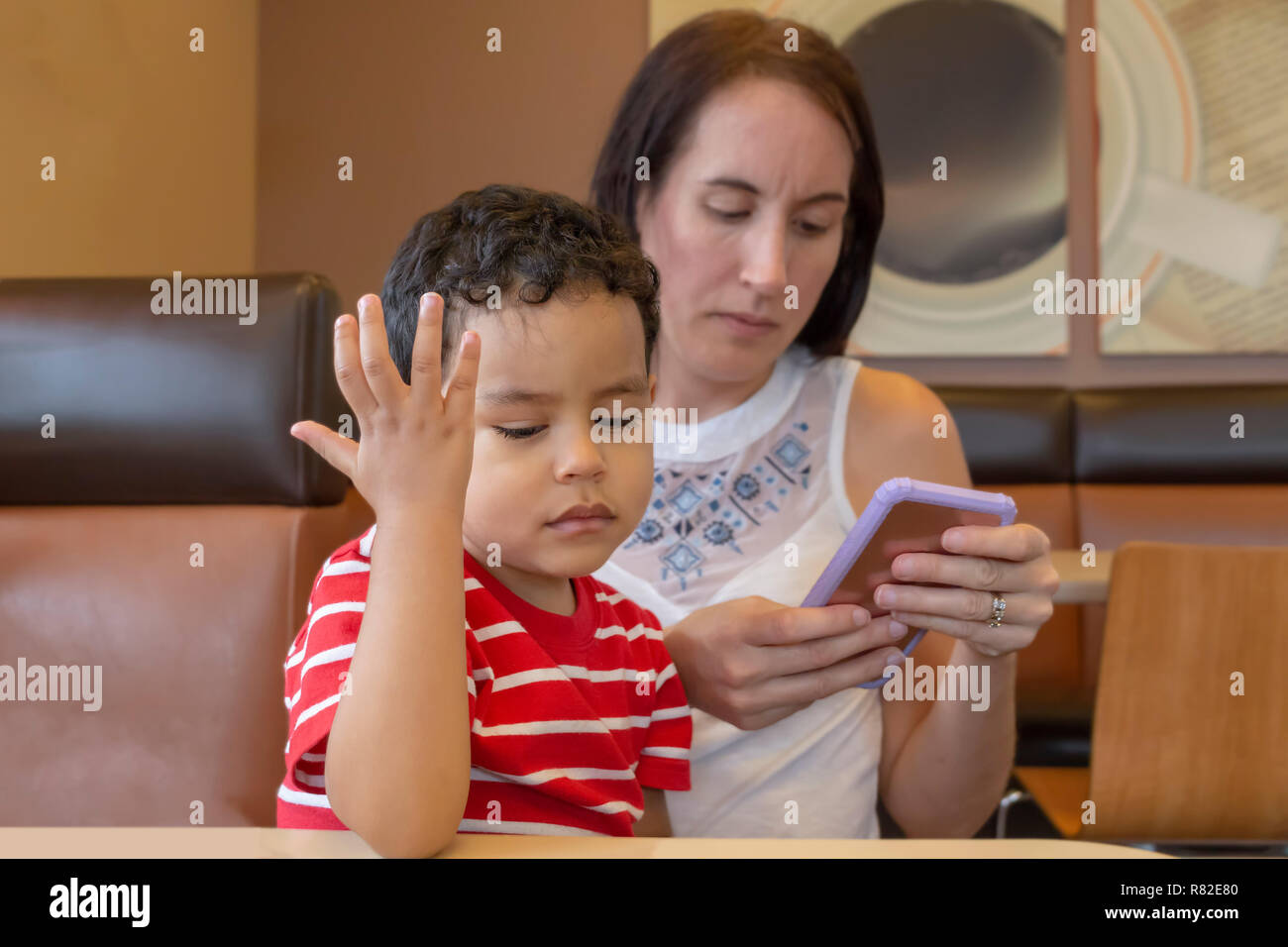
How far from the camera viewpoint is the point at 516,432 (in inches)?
29.8

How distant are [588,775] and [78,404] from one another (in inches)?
33.0

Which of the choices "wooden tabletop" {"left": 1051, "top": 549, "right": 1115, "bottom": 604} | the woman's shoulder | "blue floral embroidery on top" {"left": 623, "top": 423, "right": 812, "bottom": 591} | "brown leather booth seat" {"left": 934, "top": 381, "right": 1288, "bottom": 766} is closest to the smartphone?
"blue floral embroidery on top" {"left": 623, "top": 423, "right": 812, "bottom": 591}

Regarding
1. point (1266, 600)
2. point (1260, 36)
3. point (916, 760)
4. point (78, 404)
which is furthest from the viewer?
point (1260, 36)

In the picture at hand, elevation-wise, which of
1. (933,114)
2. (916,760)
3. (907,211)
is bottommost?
(916,760)

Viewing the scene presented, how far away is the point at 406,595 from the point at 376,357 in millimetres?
129

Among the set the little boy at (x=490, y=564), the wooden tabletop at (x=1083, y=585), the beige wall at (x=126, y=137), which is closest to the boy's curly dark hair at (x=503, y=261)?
the little boy at (x=490, y=564)

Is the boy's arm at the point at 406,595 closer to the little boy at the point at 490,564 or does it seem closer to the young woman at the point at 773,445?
the little boy at the point at 490,564

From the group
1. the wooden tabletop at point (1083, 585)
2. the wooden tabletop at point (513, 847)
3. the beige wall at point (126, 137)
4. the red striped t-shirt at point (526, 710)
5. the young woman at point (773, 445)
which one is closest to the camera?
the wooden tabletop at point (513, 847)

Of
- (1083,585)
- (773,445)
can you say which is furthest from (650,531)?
(1083,585)

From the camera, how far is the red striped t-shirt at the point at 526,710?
68 cm

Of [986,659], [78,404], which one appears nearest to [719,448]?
[986,659]

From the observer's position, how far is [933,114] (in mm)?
3350

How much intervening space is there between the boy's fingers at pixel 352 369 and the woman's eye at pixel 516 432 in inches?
7.6
